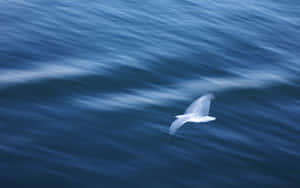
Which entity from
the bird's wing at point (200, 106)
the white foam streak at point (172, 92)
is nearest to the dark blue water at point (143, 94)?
the white foam streak at point (172, 92)

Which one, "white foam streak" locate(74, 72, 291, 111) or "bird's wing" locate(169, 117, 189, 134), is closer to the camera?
"bird's wing" locate(169, 117, 189, 134)

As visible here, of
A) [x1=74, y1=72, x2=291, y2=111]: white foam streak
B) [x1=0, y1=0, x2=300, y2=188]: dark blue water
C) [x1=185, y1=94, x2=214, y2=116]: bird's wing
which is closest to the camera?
[x1=0, y1=0, x2=300, y2=188]: dark blue water

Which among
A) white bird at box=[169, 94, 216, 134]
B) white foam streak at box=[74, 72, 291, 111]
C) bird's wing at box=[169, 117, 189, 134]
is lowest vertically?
bird's wing at box=[169, 117, 189, 134]

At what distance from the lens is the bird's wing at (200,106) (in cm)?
869

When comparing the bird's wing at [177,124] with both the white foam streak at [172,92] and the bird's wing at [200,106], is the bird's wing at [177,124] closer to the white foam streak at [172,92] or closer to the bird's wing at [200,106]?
the bird's wing at [200,106]

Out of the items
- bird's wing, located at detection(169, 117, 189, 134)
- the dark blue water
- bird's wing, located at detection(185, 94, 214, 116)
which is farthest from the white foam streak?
bird's wing, located at detection(169, 117, 189, 134)

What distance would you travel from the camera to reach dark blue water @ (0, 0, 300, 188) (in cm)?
721

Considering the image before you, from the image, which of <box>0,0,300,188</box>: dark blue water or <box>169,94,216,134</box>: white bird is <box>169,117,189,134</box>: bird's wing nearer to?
<box>169,94,216,134</box>: white bird

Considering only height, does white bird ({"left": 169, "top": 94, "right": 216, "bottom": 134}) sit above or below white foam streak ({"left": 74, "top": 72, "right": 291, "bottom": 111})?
below

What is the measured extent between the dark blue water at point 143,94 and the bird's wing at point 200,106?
173 mm

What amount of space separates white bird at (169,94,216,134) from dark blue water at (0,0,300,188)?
0.12 m

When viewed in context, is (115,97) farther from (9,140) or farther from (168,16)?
(168,16)

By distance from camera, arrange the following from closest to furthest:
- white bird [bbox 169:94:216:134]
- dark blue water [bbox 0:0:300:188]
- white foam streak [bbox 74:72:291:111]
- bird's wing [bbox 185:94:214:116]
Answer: dark blue water [bbox 0:0:300:188] < white bird [bbox 169:94:216:134] < bird's wing [bbox 185:94:214:116] < white foam streak [bbox 74:72:291:111]

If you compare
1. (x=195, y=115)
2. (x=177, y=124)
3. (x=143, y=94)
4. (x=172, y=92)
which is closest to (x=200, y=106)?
(x=195, y=115)
